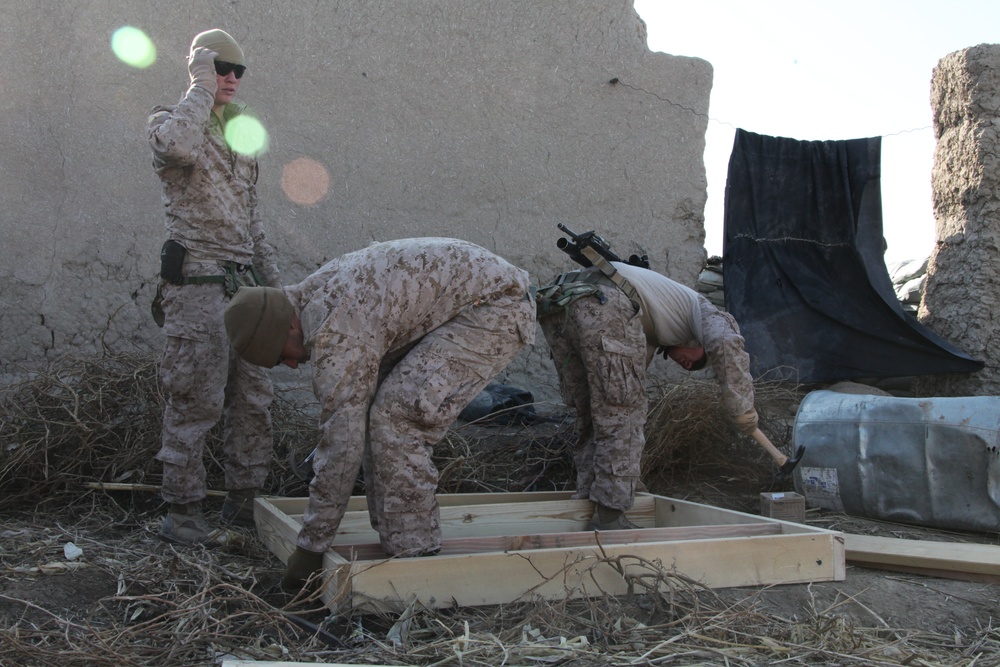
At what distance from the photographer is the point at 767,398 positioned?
16.0 ft

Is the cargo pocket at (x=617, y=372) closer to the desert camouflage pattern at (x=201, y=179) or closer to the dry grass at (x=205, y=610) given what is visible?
the dry grass at (x=205, y=610)

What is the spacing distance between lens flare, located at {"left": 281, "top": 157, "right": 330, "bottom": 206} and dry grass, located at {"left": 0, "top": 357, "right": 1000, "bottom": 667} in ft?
4.42

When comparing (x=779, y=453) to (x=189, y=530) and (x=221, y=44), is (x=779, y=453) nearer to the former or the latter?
(x=189, y=530)

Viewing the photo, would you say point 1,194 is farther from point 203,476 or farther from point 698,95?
point 698,95

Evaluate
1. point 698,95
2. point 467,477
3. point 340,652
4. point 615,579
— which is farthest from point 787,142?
point 340,652

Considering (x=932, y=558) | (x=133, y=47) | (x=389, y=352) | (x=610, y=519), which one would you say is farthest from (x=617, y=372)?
(x=133, y=47)

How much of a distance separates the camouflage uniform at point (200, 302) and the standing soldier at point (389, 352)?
73 centimetres

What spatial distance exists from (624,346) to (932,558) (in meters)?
1.32

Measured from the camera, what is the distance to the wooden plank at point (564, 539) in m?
2.69

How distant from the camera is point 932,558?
312 cm

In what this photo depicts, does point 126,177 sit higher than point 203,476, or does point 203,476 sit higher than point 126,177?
point 126,177

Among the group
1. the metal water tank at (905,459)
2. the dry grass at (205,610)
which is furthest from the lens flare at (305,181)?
the metal water tank at (905,459)

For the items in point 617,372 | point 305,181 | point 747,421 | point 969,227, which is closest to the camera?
point 617,372

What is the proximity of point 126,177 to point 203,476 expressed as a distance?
2.08m
